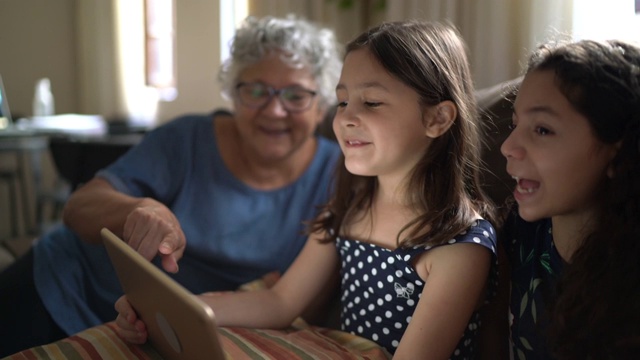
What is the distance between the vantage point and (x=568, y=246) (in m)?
1.03

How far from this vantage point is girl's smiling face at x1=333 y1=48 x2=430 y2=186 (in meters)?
1.17

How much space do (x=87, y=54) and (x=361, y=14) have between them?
10.3 feet

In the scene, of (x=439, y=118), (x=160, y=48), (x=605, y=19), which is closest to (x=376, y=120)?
(x=439, y=118)

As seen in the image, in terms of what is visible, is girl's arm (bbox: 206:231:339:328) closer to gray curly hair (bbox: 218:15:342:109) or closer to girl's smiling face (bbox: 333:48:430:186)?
girl's smiling face (bbox: 333:48:430:186)

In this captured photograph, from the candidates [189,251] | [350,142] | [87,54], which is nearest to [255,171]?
[189,251]

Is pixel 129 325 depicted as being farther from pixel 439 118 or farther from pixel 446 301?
pixel 439 118

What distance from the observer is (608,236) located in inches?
36.4

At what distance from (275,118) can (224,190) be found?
9.1 inches

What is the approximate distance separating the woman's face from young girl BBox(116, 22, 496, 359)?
0.52 m

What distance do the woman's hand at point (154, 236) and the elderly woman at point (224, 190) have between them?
29 cm

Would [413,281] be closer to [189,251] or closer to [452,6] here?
[189,251]

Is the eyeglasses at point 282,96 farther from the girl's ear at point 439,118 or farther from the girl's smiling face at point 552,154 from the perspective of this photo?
the girl's smiling face at point 552,154

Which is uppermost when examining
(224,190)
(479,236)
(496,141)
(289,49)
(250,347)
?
(289,49)

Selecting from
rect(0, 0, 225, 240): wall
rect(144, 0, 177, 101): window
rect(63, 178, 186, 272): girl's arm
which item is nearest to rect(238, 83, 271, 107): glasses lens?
rect(63, 178, 186, 272): girl's arm
